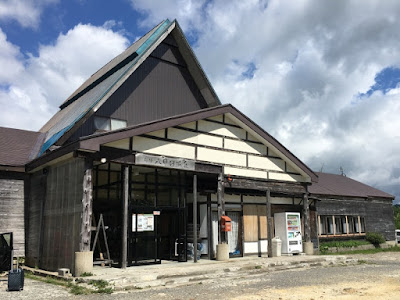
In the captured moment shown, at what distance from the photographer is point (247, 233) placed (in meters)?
16.5

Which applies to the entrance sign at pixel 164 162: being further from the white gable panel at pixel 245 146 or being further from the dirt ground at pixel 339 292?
the dirt ground at pixel 339 292

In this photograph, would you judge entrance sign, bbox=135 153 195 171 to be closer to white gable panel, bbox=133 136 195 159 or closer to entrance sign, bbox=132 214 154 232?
white gable panel, bbox=133 136 195 159

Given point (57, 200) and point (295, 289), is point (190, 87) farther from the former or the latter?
point (295, 289)

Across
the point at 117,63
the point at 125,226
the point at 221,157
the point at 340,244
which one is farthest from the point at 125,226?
the point at 340,244

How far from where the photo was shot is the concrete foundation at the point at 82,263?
10.2 meters

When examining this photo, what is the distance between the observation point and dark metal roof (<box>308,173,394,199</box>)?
24.9m

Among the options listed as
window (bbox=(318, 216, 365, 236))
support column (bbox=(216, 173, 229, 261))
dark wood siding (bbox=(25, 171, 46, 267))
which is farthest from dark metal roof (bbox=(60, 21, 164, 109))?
window (bbox=(318, 216, 365, 236))

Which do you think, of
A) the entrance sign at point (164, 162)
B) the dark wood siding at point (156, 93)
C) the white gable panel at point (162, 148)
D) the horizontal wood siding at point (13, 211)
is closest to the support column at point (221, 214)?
the entrance sign at point (164, 162)

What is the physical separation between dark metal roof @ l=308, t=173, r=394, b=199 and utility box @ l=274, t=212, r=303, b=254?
263 inches

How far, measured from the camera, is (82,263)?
10.2 meters

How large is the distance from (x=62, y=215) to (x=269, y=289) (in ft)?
22.6

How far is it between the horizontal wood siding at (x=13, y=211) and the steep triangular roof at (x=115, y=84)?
1.85 meters

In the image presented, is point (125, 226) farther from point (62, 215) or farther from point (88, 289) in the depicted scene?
point (88, 289)

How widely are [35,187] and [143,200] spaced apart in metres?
4.59
